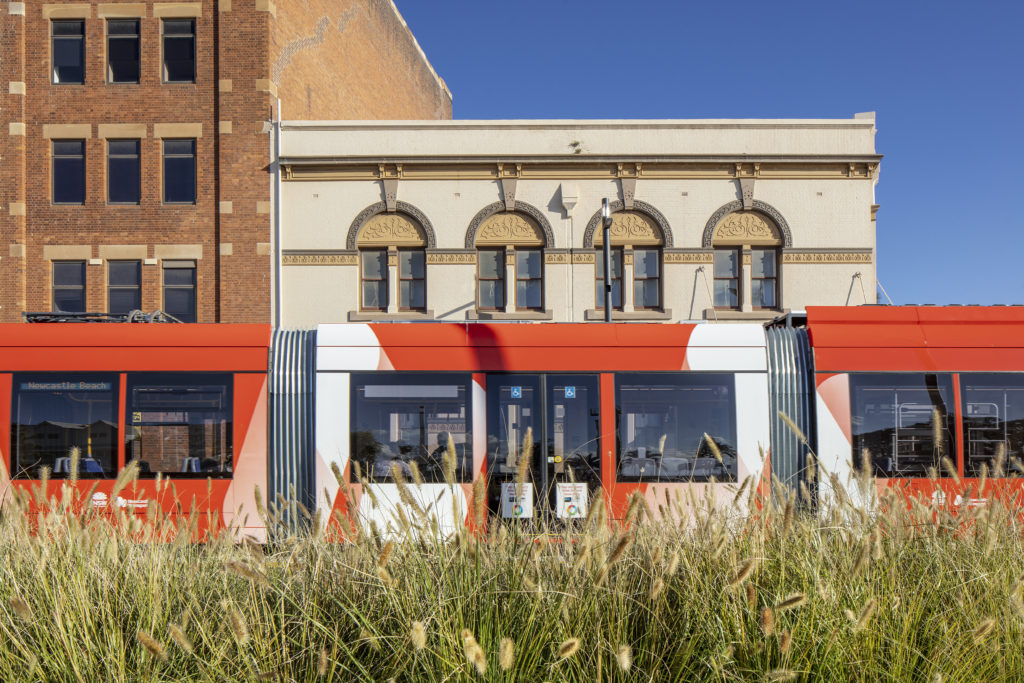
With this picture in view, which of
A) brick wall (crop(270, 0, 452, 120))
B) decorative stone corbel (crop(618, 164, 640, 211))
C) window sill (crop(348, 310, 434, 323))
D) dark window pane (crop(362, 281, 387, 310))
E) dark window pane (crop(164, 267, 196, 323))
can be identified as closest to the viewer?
window sill (crop(348, 310, 434, 323))

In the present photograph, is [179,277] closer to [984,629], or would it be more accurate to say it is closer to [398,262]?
[398,262]

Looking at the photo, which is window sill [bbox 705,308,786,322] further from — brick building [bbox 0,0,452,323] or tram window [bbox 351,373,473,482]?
brick building [bbox 0,0,452,323]

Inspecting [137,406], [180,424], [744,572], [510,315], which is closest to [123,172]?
[510,315]

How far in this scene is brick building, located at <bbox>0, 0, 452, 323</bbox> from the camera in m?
19.2

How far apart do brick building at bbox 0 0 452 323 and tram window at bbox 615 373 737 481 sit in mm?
12987

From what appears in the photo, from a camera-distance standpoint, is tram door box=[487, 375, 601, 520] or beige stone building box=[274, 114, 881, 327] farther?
beige stone building box=[274, 114, 881, 327]

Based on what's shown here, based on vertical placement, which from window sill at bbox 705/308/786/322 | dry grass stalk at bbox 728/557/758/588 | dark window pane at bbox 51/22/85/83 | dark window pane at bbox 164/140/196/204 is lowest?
dry grass stalk at bbox 728/557/758/588

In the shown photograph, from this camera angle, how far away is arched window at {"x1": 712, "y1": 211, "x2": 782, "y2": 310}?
64.3ft

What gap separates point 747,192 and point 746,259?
1886 mm

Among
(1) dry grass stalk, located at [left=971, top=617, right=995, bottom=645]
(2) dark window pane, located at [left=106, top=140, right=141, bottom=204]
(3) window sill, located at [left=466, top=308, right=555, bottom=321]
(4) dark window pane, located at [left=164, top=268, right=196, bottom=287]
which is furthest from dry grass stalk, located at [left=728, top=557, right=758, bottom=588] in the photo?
(2) dark window pane, located at [left=106, top=140, right=141, bottom=204]

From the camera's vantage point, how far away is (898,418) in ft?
30.1

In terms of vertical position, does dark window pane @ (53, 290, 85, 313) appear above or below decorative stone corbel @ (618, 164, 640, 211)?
below

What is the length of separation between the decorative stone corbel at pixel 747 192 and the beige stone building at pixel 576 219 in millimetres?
35

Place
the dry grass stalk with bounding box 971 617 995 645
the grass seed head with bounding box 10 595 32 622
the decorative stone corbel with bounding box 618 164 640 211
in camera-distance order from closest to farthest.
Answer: the dry grass stalk with bounding box 971 617 995 645
the grass seed head with bounding box 10 595 32 622
the decorative stone corbel with bounding box 618 164 640 211
